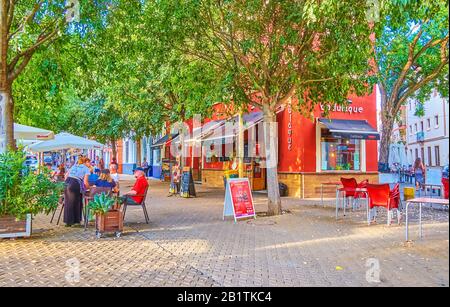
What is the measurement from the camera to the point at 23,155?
329 inches

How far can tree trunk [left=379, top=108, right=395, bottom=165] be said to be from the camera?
16.6 m

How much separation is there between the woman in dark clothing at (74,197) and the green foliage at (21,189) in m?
1.12

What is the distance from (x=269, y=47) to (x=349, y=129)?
19.5 feet

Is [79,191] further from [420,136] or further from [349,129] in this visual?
[349,129]

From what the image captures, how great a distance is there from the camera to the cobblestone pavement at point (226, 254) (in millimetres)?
5152

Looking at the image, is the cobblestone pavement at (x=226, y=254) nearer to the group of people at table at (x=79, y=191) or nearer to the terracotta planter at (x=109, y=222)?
the terracotta planter at (x=109, y=222)

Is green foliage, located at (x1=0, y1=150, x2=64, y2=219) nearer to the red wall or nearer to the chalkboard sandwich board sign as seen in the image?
the red wall

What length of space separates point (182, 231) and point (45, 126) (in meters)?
23.1

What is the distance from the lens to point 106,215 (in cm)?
823

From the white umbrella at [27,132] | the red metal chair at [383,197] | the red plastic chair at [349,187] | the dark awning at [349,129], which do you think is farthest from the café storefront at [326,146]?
the white umbrella at [27,132]

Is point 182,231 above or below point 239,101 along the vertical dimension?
below

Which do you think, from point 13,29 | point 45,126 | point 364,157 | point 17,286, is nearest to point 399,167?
point 364,157

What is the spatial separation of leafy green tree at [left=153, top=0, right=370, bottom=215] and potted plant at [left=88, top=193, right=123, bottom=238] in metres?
4.40
